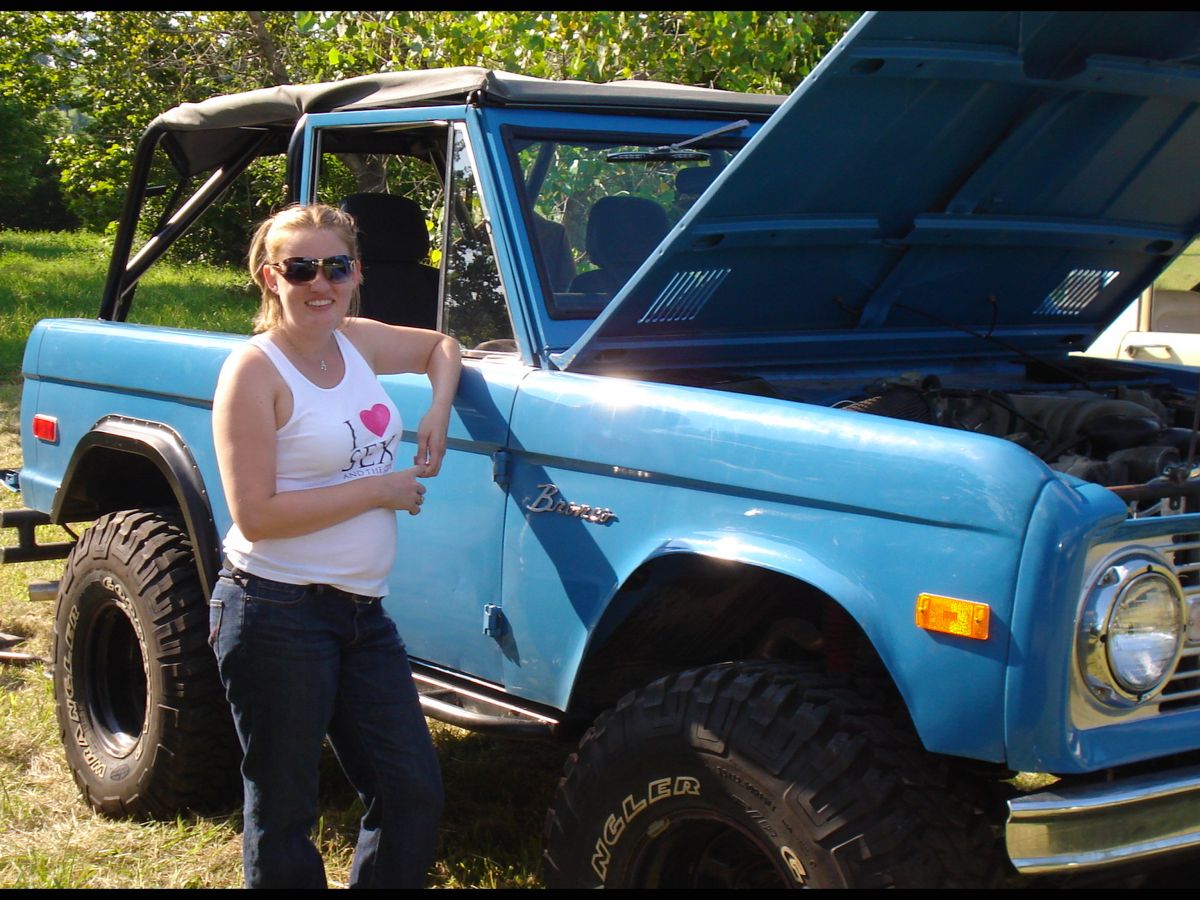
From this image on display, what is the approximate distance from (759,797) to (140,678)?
245 centimetres

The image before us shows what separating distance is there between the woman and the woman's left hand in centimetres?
12

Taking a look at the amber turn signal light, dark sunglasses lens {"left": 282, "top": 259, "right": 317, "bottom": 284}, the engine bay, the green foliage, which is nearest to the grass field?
the engine bay

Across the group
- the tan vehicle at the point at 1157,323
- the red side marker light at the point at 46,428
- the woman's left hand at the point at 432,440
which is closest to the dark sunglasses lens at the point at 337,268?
the woman's left hand at the point at 432,440

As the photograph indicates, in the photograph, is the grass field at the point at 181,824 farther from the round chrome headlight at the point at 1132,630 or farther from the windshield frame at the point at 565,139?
the round chrome headlight at the point at 1132,630

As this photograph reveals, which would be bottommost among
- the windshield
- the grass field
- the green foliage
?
the grass field

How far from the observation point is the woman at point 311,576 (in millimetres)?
2510

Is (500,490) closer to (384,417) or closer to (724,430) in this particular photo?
(384,417)

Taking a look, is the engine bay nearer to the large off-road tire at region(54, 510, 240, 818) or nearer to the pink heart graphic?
the pink heart graphic

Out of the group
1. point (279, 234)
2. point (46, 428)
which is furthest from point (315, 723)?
point (46, 428)

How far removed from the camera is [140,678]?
4.12 metres

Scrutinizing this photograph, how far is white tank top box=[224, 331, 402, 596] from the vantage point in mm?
2543

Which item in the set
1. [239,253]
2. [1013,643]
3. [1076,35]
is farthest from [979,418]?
[239,253]

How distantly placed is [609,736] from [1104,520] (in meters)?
1.07

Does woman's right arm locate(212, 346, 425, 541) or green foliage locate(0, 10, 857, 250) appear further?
green foliage locate(0, 10, 857, 250)
